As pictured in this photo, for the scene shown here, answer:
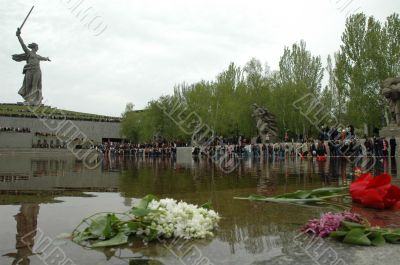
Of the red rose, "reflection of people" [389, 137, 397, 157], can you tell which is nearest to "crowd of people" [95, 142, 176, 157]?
"reflection of people" [389, 137, 397, 157]

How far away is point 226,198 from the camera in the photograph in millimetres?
5355

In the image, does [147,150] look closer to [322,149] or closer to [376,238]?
[322,149]

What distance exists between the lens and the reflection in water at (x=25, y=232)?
2642mm

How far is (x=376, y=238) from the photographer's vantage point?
9.02 ft

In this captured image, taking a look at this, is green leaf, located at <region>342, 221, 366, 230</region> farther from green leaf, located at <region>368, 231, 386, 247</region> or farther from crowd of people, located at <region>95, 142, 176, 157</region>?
crowd of people, located at <region>95, 142, 176, 157</region>

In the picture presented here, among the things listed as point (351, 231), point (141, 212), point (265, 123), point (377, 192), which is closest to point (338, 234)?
point (351, 231)

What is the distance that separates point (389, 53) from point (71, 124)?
55.5 metres

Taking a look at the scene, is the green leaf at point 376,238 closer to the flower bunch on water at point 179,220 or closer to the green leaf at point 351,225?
the green leaf at point 351,225

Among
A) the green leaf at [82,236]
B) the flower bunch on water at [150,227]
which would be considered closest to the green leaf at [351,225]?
the flower bunch on water at [150,227]

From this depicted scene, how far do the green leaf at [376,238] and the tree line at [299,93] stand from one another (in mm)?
38951

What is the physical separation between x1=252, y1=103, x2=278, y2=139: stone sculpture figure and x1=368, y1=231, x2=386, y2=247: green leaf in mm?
42226

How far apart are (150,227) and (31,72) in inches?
1857

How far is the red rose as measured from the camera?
145 inches

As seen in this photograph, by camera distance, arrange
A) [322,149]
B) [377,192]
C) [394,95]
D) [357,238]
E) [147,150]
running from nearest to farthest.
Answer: [357,238] < [377,192] < [322,149] < [394,95] < [147,150]
